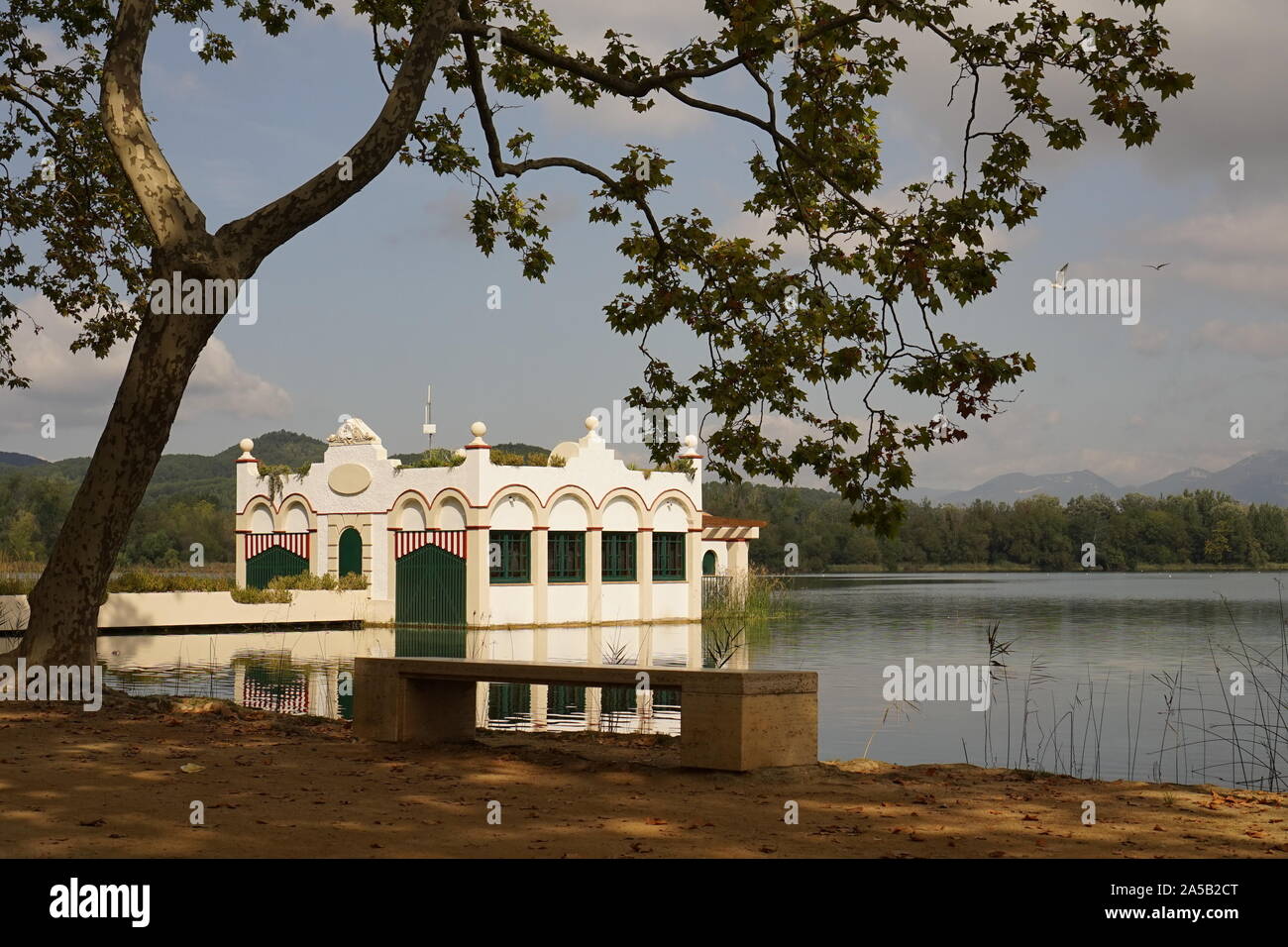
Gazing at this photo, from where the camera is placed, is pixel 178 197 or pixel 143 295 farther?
pixel 143 295

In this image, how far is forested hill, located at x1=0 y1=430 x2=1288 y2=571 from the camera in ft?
336

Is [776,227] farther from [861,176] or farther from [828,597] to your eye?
[828,597]

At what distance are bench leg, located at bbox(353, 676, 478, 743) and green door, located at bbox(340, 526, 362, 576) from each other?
1186 inches

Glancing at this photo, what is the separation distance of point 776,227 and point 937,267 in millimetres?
2740

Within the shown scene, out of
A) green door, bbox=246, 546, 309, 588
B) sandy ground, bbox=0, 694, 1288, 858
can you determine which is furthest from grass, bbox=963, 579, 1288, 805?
green door, bbox=246, 546, 309, 588

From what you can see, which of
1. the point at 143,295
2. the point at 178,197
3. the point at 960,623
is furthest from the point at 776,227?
the point at 960,623

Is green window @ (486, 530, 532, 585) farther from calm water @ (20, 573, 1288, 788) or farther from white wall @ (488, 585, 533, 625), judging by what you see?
calm water @ (20, 573, 1288, 788)

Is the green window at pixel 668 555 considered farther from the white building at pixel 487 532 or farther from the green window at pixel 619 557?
the green window at pixel 619 557

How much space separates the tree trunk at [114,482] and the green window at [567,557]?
26585mm

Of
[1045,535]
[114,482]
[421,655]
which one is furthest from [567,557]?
[1045,535]

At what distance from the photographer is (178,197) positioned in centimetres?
1268

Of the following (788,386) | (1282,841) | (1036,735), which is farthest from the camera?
(1036,735)

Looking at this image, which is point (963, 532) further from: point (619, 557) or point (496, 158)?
point (496, 158)

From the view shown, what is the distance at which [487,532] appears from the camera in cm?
3788
